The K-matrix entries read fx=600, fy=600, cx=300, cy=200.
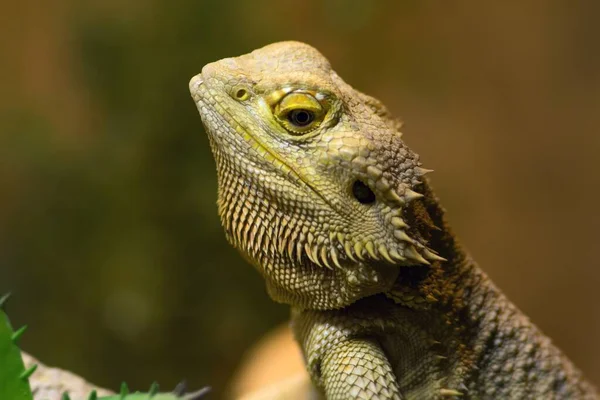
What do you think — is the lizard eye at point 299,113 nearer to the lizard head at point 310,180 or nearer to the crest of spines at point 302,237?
the lizard head at point 310,180

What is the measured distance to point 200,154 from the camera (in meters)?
3.43

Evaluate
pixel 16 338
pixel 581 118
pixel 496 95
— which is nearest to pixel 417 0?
pixel 496 95

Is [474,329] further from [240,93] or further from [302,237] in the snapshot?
[240,93]

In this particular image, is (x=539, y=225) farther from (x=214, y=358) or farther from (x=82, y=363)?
(x=82, y=363)

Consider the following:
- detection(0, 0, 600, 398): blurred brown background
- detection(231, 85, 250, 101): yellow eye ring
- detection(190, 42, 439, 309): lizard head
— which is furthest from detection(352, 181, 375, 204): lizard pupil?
detection(0, 0, 600, 398): blurred brown background

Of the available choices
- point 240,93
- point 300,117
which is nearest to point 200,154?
point 240,93

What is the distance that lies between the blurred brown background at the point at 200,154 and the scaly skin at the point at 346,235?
1.36m

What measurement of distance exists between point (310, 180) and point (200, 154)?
1959 millimetres

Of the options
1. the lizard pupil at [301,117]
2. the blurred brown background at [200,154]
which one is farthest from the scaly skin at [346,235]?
the blurred brown background at [200,154]

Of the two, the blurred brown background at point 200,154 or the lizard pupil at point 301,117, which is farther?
the blurred brown background at point 200,154

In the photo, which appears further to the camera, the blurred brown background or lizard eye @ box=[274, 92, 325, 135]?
the blurred brown background

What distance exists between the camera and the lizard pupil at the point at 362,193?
1572 mm

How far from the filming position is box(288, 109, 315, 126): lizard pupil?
1.58 m

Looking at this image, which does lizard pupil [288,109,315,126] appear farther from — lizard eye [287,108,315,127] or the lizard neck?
the lizard neck
